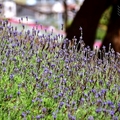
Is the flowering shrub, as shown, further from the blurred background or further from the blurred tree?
the blurred tree

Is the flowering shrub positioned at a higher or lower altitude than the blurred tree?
lower

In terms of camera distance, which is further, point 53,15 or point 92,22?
point 53,15

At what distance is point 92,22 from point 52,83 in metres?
6.70

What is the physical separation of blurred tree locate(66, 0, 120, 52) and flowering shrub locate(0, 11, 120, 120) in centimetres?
521

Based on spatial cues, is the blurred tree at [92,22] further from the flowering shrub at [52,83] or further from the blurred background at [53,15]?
the flowering shrub at [52,83]

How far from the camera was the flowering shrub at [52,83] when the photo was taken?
4.62 m

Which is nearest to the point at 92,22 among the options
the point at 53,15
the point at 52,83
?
the point at 52,83

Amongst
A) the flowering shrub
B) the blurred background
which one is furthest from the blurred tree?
the flowering shrub

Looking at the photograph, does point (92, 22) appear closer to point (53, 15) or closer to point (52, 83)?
point (52, 83)

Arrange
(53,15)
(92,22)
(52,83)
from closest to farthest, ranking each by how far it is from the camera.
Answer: (52,83) < (92,22) < (53,15)

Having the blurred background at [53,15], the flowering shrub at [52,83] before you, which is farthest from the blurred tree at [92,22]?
the flowering shrub at [52,83]

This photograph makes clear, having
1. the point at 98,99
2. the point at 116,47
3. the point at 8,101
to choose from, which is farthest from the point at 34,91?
the point at 116,47

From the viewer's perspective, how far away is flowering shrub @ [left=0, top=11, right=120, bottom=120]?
4617 millimetres

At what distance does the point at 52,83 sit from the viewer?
521 cm
